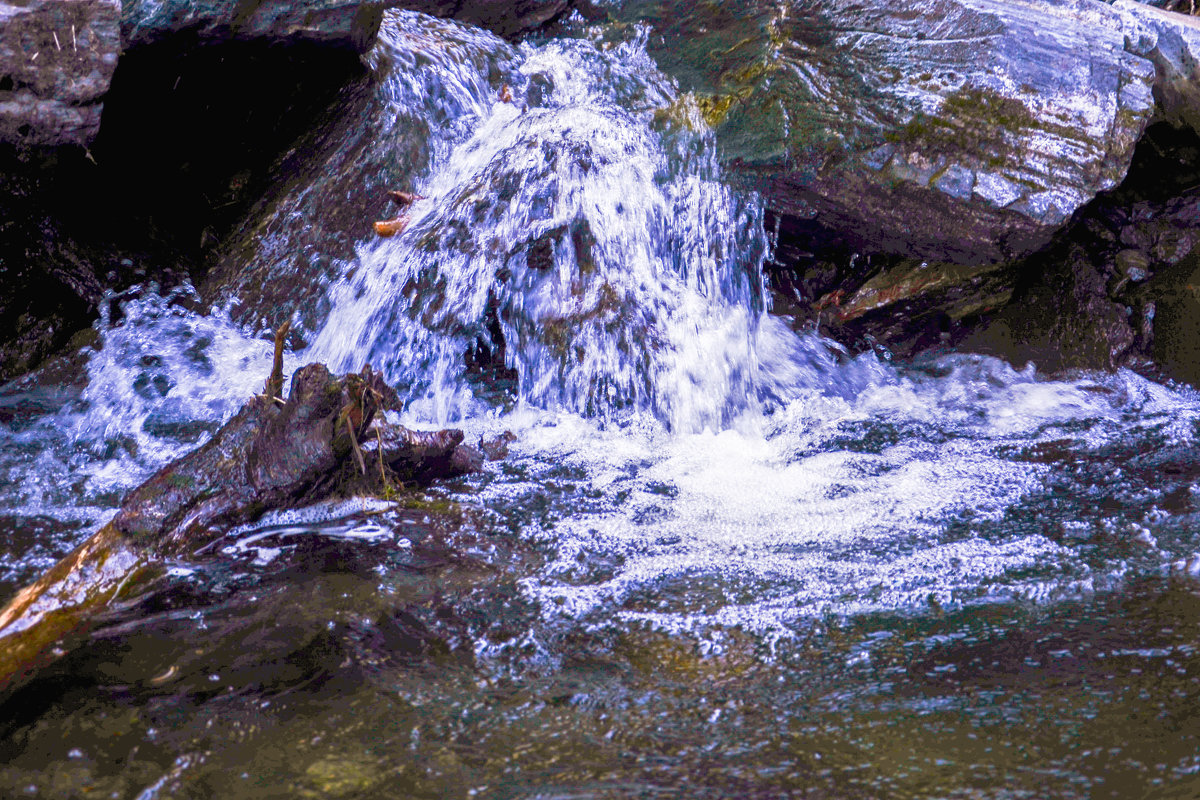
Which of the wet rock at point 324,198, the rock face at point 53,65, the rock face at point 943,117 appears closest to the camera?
the rock face at point 53,65

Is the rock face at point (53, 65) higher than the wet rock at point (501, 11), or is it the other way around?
the wet rock at point (501, 11)

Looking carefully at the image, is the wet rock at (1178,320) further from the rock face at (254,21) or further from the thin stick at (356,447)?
the rock face at (254,21)

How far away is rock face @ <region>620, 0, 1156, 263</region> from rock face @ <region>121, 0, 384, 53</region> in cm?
213

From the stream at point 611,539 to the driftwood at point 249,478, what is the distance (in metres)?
0.10

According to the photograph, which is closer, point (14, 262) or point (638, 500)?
point (638, 500)

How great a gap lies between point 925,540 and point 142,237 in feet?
15.1

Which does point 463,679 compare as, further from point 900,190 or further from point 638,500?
point 900,190

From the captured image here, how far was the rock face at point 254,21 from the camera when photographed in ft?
13.9

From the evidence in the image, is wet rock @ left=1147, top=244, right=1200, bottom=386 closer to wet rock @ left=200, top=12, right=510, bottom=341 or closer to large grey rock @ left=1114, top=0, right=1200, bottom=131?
large grey rock @ left=1114, top=0, right=1200, bottom=131

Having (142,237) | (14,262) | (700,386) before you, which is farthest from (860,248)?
Answer: (14,262)

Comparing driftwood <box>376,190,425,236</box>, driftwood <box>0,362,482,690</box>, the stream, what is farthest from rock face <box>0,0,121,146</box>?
driftwood <box>0,362,482,690</box>

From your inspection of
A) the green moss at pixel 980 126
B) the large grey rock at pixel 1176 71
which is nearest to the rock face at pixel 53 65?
the green moss at pixel 980 126

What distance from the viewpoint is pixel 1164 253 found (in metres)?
4.80

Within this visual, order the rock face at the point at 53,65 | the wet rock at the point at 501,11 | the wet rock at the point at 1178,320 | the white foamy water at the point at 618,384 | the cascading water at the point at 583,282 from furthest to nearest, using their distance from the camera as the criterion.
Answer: the wet rock at the point at 501,11 → the wet rock at the point at 1178,320 → the cascading water at the point at 583,282 → the rock face at the point at 53,65 → the white foamy water at the point at 618,384
